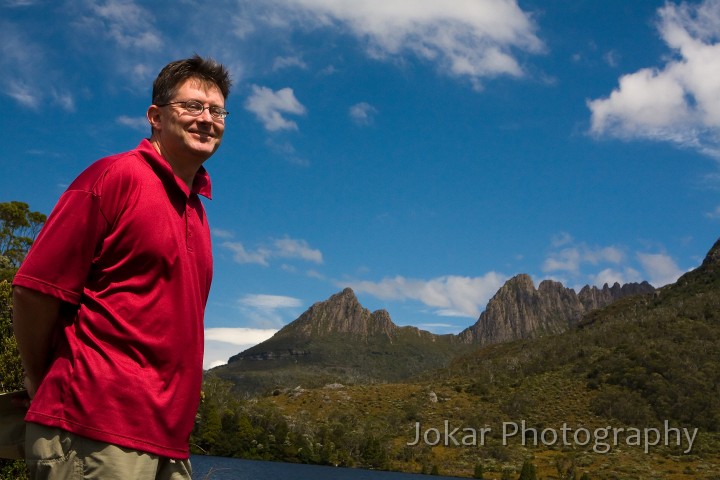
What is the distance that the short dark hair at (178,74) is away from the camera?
A: 2.50m

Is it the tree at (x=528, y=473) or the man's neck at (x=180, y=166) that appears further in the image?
the tree at (x=528, y=473)

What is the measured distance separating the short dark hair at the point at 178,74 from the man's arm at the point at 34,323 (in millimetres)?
880

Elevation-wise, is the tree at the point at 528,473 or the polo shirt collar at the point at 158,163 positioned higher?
the polo shirt collar at the point at 158,163

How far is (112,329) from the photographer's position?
6.71 ft

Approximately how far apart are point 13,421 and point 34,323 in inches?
17.5

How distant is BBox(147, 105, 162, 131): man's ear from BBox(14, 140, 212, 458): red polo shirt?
0.27 m

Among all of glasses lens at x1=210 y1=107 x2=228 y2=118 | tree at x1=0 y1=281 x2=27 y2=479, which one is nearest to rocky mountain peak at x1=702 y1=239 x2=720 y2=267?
tree at x1=0 y1=281 x2=27 y2=479

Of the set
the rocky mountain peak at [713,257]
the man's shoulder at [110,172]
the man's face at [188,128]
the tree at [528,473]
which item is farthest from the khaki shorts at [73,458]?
the rocky mountain peak at [713,257]

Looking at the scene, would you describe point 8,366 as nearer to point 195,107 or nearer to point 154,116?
point 154,116

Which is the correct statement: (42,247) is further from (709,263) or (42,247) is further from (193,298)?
(709,263)

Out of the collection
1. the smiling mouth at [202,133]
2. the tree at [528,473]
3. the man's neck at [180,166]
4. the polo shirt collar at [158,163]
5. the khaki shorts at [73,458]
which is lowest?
the tree at [528,473]

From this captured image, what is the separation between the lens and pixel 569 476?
74688 mm

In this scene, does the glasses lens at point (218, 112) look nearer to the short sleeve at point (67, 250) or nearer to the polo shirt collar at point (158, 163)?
the polo shirt collar at point (158, 163)

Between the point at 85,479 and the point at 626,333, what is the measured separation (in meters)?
130
